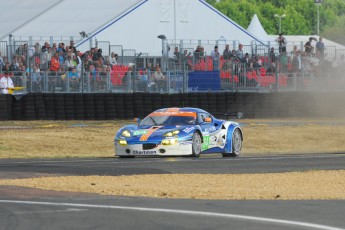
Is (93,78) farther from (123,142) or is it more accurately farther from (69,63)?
(123,142)

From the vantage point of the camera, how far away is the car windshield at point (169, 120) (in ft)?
75.6

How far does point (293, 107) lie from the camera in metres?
35.6

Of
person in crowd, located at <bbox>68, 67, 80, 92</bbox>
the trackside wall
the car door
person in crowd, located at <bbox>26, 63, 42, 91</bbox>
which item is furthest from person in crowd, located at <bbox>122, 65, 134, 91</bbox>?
the car door

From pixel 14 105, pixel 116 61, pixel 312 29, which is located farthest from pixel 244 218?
pixel 312 29

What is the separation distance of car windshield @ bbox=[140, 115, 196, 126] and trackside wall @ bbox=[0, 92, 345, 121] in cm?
692

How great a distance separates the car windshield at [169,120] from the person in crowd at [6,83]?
10.0m

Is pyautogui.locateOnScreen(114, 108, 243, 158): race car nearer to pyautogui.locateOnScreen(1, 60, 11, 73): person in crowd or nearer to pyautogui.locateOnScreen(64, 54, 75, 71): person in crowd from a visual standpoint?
pyautogui.locateOnScreen(64, 54, 75, 71): person in crowd

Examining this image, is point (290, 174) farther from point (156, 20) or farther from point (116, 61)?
point (156, 20)

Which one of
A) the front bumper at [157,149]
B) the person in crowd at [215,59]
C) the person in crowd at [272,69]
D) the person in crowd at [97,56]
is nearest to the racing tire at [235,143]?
the front bumper at [157,149]

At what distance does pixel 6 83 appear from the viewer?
106 ft

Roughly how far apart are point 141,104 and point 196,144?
1046 centimetres

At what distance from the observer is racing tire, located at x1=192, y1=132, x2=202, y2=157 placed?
73.9 ft

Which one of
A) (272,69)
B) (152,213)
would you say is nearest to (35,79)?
(272,69)

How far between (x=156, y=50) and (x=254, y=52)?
35.1 feet
